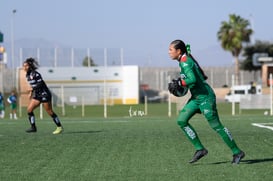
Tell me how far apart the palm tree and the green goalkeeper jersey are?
70378 millimetres

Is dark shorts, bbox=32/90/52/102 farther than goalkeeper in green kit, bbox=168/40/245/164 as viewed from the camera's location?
Yes

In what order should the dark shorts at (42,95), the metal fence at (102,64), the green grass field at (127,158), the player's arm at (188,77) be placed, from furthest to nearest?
the metal fence at (102,64)
the dark shorts at (42,95)
the player's arm at (188,77)
the green grass field at (127,158)

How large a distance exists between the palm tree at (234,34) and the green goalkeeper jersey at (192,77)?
231 feet

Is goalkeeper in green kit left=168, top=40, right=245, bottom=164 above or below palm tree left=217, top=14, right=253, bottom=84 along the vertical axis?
below

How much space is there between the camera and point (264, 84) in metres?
74.2

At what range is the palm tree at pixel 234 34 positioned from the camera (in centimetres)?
→ 8029

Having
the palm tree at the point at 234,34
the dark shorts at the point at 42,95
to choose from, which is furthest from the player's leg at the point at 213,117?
the palm tree at the point at 234,34

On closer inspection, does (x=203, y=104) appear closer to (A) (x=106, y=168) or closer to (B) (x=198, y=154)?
(B) (x=198, y=154)

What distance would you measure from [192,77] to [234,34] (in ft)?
236

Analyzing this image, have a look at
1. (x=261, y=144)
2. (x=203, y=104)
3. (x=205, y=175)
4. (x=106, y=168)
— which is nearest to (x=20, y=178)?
(x=106, y=168)

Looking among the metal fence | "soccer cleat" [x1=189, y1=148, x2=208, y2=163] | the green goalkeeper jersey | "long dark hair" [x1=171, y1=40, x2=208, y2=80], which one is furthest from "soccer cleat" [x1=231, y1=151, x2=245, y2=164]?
the metal fence

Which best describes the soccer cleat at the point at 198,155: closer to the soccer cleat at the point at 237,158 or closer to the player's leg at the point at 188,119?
the player's leg at the point at 188,119

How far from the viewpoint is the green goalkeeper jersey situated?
395 inches

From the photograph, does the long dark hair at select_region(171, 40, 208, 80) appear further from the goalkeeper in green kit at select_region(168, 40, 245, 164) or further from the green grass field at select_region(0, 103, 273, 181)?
the green grass field at select_region(0, 103, 273, 181)
